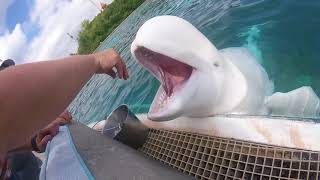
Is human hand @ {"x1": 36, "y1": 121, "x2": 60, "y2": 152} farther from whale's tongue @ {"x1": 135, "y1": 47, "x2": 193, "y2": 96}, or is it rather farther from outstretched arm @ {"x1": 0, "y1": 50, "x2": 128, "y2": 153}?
outstretched arm @ {"x1": 0, "y1": 50, "x2": 128, "y2": 153}

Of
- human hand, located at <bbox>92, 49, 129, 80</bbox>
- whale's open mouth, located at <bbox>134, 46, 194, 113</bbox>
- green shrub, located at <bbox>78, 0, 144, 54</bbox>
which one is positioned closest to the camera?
human hand, located at <bbox>92, 49, 129, 80</bbox>

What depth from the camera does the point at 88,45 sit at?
29359mm

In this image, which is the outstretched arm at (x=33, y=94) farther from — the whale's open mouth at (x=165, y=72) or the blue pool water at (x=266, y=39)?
the blue pool water at (x=266, y=39)

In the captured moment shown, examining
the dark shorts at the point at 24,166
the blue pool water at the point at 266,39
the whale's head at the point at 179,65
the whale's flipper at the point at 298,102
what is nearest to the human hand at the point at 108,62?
the whale's head at the point at 179,65

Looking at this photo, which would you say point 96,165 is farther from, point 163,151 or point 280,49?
point 280,49

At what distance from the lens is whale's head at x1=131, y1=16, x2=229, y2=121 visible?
312 centimetres

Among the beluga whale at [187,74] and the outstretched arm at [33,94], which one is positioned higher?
the outstretched arm at [33,94]

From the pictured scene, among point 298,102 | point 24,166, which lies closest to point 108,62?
point 24,166

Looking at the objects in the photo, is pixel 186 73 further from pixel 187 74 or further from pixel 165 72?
pixel 165 72

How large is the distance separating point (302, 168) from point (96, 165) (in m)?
1.15

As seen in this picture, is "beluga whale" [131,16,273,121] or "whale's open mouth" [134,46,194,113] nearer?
"beluga whale" [131,16,273,121]

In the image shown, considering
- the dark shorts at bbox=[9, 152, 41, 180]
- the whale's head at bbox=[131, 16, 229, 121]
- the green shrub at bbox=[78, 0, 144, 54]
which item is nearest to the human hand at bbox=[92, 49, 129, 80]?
the whale's head at bbox=[131, 16, 229, 121]

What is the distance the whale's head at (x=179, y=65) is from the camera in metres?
3.12

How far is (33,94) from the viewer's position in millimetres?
1902
